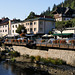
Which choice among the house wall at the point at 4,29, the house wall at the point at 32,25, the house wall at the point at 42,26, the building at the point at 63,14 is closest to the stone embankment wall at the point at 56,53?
the house wall at the point at 42,26

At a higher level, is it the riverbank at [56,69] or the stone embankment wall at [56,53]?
the stone embankment wall at [56,53]

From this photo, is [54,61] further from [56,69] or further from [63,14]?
[63,14]

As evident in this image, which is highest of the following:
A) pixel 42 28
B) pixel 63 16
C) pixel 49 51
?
pixel 63 16

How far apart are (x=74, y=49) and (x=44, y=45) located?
709 cm

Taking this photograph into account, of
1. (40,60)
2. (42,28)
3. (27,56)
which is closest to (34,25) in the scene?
(42,28)

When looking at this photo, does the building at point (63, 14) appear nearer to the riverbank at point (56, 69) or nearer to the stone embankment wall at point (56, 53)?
the stone embankment wall at point (56, 53)

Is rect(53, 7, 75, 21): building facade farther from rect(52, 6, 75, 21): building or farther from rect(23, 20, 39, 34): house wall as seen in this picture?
rect(23, 20, 39, 34): house wall

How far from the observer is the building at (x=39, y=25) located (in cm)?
5344

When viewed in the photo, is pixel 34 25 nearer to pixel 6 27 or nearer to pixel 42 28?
pixel 42 28

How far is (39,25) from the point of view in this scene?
175ft

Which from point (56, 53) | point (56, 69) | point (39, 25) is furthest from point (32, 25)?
point (56, 69)

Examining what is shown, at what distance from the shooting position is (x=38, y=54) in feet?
102

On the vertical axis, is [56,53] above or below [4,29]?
below

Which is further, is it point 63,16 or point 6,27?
point 63,16
